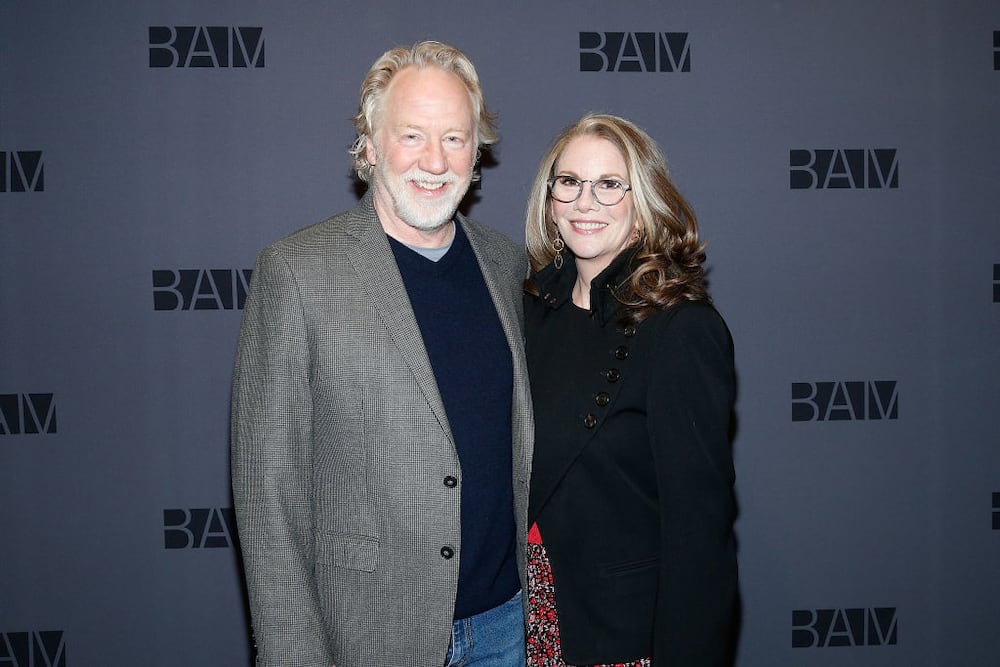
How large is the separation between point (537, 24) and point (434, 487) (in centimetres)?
175

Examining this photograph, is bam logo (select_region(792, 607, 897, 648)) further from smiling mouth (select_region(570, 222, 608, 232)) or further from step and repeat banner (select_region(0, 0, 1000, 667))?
→ smiling mouth (select_region(570, 222, 608, 232))

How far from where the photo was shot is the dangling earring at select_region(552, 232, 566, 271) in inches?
85.3

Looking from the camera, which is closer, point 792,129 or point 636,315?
point 636,315

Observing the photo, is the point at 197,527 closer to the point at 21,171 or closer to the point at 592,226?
the point at 21,171

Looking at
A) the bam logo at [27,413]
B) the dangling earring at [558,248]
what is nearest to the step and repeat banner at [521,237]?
the bam logo at [27,413]

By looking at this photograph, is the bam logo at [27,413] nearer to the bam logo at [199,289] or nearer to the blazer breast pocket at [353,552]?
the bam logo at [199,289]

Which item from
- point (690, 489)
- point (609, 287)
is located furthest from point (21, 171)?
point (690, 489)

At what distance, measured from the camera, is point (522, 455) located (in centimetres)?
186

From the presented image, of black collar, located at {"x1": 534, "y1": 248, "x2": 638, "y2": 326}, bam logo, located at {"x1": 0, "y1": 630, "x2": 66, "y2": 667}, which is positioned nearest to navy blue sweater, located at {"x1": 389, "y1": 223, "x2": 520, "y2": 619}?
black collar, located at {"x1": 534, "y1": 248, "x2": 638, "y2": 326}

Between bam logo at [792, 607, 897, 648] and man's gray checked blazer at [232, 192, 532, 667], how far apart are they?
5.88ft

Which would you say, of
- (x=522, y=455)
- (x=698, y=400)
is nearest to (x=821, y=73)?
(x=698, y=400)

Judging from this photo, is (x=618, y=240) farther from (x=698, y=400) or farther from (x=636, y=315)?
(x=698, y=400)

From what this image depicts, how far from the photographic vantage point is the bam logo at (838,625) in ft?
9.78

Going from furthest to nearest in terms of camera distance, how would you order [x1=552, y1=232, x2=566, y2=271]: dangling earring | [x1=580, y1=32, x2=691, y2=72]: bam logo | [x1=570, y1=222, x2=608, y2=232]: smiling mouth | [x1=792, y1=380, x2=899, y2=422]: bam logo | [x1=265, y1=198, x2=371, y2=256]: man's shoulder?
1. [x1=792, y1=380, x2=899, y2=422]: bam logo
2. [x1=580, y1=32, x2=691, y2=72]: bam logo
3. [x1=552, y1=232, x2=566, y2=271]: dangling earring
4. [x1=570, y1=222, x2=608, y2=232]: smiling mouth
5. [x1=265, y1=198, x2=371, y2=256]: man's shoulder
